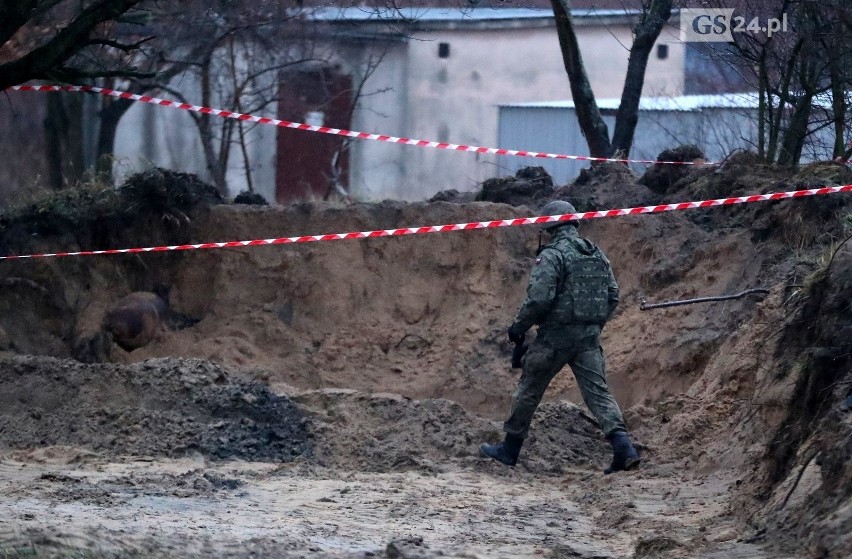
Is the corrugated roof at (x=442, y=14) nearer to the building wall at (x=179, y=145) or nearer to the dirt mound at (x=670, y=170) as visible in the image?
the dirt mound at (x=670, y=170)

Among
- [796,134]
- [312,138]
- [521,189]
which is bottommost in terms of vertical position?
[521,189]

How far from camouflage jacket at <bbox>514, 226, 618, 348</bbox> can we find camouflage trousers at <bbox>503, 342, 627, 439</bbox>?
82 millimetres

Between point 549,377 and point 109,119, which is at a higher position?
point 109,119

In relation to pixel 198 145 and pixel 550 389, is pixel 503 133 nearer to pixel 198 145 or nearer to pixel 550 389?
pixel 198 145

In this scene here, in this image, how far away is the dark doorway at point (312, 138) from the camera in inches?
758

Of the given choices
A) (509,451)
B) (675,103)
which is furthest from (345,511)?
(675,103)

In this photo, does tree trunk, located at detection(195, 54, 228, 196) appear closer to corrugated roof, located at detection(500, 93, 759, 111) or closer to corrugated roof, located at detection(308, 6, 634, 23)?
corrugated roof, located at detection(308, 6, 634, 23)

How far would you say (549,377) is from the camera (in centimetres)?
862

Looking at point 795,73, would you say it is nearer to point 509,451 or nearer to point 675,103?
point 509,451

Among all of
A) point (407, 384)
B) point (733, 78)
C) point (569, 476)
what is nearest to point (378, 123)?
point (733, 78)

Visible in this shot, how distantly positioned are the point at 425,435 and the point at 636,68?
6.14 meters

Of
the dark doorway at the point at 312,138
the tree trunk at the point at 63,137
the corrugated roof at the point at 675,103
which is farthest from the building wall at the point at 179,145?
the corrugated roof at the point at 675,103

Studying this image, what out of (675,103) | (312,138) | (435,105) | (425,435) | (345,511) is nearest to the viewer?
(345,511)

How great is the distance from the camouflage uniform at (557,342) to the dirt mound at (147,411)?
1952mm
